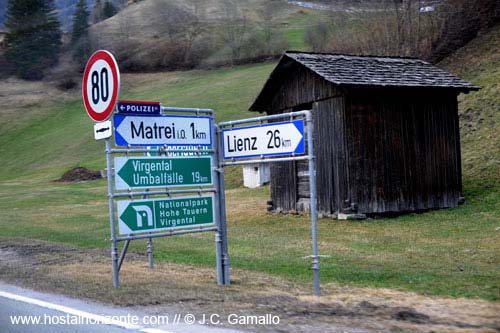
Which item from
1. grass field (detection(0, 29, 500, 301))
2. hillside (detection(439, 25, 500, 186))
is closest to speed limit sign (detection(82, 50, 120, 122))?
grass field (detection(0, 29, 500, 301))

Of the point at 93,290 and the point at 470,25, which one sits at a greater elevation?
the point at 470,25

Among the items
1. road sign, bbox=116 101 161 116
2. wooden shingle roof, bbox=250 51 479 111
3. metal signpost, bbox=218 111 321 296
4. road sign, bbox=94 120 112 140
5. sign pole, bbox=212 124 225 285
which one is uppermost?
wooden shingle roof, bbox=250 51 479 111

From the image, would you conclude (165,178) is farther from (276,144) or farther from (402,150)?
(402,150)

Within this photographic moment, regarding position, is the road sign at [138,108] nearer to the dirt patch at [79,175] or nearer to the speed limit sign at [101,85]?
the speed limit sign at [101,85]

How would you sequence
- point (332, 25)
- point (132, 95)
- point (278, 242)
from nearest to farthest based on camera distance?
point (278, 242), point (332, 25), point (132, 95)

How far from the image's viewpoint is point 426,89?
21.2 metres

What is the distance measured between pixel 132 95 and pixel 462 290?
6611cm

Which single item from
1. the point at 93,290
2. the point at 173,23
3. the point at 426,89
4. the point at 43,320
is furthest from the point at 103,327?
the point at 173,23

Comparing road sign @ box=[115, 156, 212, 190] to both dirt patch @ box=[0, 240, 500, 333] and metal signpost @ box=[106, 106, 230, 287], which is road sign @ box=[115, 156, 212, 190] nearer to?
metal signpost @ box=[106, 106, 230, 287]

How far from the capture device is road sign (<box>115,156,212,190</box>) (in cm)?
989

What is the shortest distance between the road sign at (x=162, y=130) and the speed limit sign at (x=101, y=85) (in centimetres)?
31

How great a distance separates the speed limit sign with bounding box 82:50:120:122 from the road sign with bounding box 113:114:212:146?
1.01 feet

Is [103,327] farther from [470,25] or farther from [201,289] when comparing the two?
[470,25]

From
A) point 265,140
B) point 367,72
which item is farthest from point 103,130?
point 367,72
